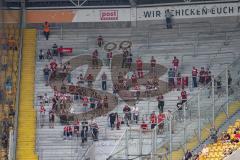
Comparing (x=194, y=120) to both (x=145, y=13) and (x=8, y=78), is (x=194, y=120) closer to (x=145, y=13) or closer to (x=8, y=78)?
(x=8, y=78)

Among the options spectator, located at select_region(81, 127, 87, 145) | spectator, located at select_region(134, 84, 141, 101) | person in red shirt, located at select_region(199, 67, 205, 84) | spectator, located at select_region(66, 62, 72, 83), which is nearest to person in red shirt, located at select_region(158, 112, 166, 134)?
spectator, located at select_region(134, 84, 141, 101)

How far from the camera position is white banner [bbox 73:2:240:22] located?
47.9m

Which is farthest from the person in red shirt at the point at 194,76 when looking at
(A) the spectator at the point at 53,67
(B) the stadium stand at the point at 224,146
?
(B) the stadium stand at the point at 224,146

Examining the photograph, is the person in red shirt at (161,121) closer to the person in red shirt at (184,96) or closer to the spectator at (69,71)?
the person in red shirt at (184,96)

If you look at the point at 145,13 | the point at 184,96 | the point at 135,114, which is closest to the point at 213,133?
the point at 184,96

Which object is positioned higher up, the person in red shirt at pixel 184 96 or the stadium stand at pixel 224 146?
the person in red shirt at pixel 184 96

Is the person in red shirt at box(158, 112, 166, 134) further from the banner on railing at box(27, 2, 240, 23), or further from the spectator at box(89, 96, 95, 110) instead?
the banner on railing at box(27, 2, 240, 23)

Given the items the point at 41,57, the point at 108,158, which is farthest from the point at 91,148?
the point at 41,57

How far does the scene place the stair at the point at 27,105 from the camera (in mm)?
43688

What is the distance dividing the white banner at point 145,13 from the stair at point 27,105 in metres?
2.22

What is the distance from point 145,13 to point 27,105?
6.69 m

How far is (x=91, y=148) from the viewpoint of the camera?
4247cm

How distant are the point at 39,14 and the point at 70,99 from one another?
5088mm

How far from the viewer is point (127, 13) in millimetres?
48500
